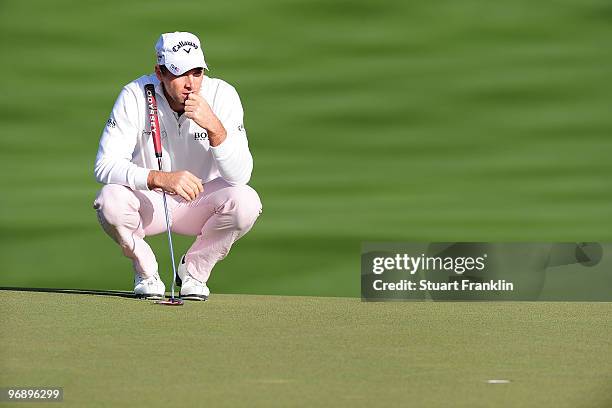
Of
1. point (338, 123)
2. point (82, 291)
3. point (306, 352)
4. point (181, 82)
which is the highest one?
point (338, 123)

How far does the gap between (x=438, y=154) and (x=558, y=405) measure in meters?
3.48

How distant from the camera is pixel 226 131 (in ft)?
14.1

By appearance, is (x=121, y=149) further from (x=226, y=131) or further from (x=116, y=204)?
(x=226, y=131)

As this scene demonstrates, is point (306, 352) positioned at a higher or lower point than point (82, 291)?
lower

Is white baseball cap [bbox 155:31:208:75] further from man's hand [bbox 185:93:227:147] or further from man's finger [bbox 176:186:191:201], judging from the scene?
man's finger [bbox 176:186:191:201]

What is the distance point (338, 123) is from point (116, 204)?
2.14 metres

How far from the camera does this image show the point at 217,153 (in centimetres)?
424

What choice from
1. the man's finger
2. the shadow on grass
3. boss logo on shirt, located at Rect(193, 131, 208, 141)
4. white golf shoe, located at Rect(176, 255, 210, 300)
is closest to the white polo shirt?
boss logo on shirt, located at Rect(193, 131, 208, 141)

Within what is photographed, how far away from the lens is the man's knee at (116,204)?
4328 millimetres

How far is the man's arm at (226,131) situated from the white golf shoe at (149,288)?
0.41 m

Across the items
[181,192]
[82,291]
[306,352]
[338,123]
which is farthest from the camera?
[338,123]

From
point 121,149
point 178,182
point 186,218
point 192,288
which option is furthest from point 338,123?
point 178,182

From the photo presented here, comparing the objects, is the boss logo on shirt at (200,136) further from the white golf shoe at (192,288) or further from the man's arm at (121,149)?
the white golf shoe at (192,288)

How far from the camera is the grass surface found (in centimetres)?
275
